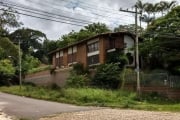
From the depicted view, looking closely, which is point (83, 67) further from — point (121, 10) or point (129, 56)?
point (121, 10)

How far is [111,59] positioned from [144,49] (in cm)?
735

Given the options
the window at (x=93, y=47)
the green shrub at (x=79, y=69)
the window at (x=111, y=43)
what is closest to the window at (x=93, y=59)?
the window at (x=93, y=47)

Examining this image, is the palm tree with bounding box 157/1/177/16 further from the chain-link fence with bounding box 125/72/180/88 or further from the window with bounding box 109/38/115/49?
the chain-link fence with bounding box 125/72/180/88

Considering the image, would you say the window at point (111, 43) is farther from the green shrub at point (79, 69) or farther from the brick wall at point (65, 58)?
the brick wall at point (65, 58)

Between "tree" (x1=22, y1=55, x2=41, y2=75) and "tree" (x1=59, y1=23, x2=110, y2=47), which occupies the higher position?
"tree" (x1=59, y1=23, x2=110, y2=47)

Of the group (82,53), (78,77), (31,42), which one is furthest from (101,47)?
(31,42)

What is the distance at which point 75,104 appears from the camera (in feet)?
132

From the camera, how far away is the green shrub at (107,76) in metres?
54.7

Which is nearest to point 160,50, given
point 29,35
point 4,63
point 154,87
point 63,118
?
point 154,87

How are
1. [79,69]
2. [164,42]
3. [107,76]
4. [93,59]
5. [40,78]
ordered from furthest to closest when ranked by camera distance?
[40,78], [79,69], [93,59], [107,76], [164,42]

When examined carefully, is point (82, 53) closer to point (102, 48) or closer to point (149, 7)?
point (102, 48)

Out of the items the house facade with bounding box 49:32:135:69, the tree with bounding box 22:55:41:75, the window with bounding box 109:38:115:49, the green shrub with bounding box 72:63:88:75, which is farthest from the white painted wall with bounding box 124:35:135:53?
the tree with bounding box 22:55:41:75

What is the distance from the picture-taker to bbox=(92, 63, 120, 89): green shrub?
54.7m

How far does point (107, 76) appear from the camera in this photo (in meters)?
55.4
